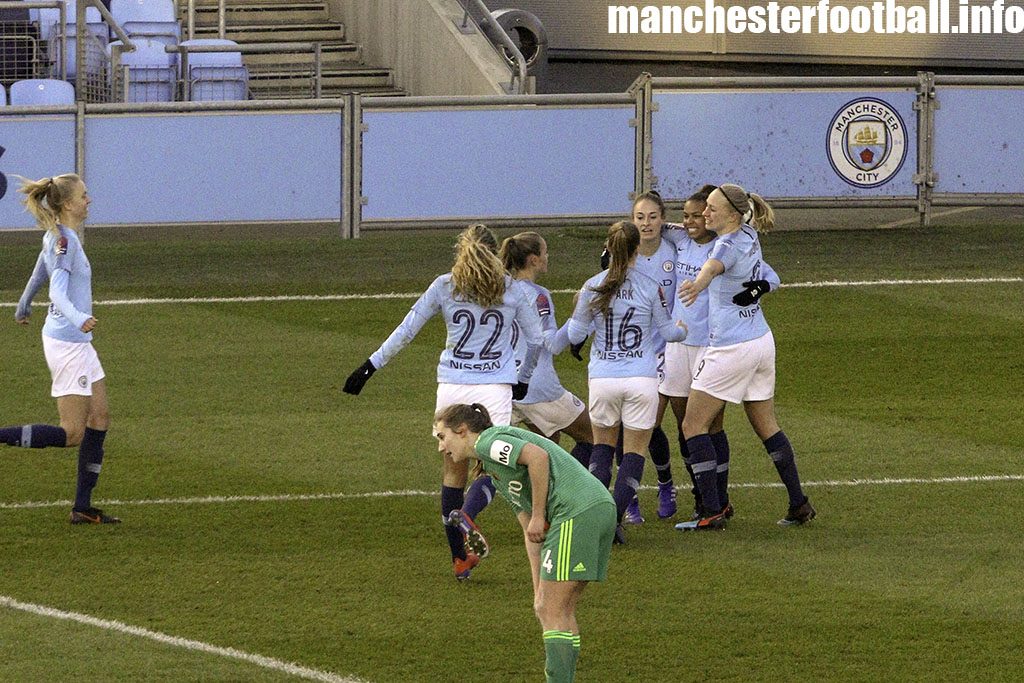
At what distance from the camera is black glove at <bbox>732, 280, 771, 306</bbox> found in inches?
354

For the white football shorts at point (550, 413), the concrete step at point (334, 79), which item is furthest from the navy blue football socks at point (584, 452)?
the concrete step at point (334, 79)

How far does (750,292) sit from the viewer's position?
29.5 feet

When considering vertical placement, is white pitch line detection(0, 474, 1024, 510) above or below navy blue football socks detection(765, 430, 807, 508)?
below

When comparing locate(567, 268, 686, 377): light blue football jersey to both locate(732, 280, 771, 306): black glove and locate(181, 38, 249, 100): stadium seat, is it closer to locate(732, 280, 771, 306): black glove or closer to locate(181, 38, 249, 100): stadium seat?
locate(732, 280, 771, 306): black glove

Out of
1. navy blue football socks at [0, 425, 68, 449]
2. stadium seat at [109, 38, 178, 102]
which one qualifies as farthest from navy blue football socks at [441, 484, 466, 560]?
stadium seat at [109, 38, 178, 102]

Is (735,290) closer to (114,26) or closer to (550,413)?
Answer: (550,413)

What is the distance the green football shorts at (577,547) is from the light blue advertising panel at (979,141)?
42.3 ft

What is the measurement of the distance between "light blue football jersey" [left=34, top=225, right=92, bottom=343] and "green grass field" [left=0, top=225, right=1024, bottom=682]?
1.21 m

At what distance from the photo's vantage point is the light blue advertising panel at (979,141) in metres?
18.1

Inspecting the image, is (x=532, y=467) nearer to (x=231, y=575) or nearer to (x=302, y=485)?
(x=231, y=575)

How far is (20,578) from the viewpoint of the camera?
28.6 feet

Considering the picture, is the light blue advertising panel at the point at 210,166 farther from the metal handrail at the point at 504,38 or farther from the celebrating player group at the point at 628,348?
the celebrating player group at the point at 628,348

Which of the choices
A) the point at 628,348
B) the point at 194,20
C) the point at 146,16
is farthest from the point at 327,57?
the point at 628,348

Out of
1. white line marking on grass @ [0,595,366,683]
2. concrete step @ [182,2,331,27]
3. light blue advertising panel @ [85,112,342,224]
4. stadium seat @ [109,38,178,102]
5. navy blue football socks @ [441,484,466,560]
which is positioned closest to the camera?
white line marking on grass @ [0,595,366,683]
